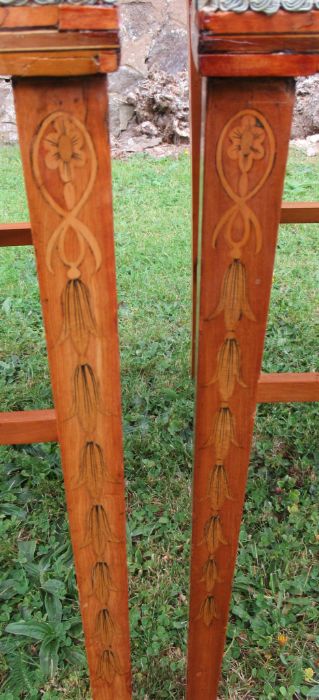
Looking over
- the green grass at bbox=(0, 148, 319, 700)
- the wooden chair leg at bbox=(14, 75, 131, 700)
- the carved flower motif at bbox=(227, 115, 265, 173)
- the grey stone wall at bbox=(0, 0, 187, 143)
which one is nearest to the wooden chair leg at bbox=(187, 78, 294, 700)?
the carved flower motif at bbox=(227, 115, 265, 173)

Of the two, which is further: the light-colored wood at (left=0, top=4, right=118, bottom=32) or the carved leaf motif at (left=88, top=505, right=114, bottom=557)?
the carved leaf motif at (left=88, top=505, right=114, bottom=557)

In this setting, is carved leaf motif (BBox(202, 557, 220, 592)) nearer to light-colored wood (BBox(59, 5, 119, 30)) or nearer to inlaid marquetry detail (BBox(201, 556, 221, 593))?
inlaid marquetry detail (BBox(201, 556, 221, 593))

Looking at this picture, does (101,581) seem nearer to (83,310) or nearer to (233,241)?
(83,310)

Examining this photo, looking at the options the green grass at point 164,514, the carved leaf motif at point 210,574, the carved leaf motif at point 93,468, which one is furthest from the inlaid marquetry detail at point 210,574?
the green grass at point 164,514

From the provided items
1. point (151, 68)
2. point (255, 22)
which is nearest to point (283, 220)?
point (255, 22)

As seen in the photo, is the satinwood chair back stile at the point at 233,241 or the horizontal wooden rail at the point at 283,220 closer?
the satinwood chair back stile at the point at 233,241

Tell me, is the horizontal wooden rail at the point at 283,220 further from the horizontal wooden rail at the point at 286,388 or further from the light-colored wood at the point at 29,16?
the light-colored wood at the point at 29,16

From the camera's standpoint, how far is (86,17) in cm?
58

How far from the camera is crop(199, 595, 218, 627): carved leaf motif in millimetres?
980

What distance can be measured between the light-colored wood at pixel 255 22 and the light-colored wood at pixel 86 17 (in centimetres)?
9

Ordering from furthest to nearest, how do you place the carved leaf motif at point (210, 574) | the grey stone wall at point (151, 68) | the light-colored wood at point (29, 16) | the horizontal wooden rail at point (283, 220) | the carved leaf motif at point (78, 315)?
the grey stone wall at point (151, 68) < the horizontal wooden rail at point (283, 220) < the carved leaf motif at point (210, 574) < the carved leaf motif at point (78, 315) < the light-colored wood at point (29, 16)

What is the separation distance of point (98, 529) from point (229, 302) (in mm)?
383

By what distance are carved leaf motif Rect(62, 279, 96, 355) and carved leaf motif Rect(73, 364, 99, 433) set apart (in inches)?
1.1

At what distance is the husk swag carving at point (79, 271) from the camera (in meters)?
0.64
